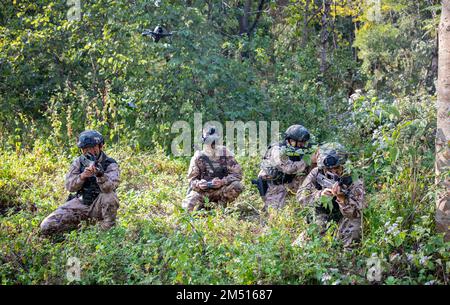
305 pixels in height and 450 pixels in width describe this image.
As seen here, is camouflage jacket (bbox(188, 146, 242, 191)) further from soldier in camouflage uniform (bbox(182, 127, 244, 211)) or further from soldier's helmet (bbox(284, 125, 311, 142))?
soldier's helmet (bbox(284, 125, 311, 142))

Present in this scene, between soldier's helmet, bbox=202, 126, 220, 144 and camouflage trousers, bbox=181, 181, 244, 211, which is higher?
soldier's helmet, bbox=202, 126, 220, 144

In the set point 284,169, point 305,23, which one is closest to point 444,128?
point 284,169

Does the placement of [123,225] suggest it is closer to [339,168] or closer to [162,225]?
[162,225]

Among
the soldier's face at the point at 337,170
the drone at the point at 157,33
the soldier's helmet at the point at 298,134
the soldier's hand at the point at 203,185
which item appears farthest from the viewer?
the drone at the point at 157,33

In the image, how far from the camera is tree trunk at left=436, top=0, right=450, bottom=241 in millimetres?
5902

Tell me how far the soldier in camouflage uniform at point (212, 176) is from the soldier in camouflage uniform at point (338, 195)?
59.3 inches

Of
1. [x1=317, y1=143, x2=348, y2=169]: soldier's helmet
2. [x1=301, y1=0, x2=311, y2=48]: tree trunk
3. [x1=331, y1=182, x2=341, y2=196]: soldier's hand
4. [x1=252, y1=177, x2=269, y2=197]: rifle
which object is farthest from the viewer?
A: [x1=301, y1=0, x2=311, y2=48]: tree trunk

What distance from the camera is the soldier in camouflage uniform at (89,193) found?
722 centimetres

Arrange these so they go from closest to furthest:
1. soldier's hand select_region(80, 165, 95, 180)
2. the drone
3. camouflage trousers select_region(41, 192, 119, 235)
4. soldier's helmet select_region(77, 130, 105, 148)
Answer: soldier's hand select_region(80, 165, 95, 180), camouflage trousers select_region(41, 192, 119, 235), soldier's helmet select_region(77, 130, 105, 148), the drone

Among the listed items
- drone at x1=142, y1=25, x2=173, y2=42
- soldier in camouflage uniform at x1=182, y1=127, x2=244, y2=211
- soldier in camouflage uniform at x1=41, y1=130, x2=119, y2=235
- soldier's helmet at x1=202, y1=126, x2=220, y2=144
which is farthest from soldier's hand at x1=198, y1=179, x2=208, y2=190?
drone at x1=142, y1=25, x2=173, y2=42

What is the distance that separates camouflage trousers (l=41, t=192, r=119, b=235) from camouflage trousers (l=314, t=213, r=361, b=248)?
2.43 m

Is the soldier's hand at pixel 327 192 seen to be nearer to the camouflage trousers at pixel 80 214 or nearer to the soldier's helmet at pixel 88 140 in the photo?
the camouflage trousers at pixel 80 214

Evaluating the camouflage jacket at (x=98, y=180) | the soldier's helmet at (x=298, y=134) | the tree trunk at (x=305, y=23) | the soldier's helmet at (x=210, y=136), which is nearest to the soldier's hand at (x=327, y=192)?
the soldier's helmet at (x=298, y=134)

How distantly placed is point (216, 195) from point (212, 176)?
27 centimetres
